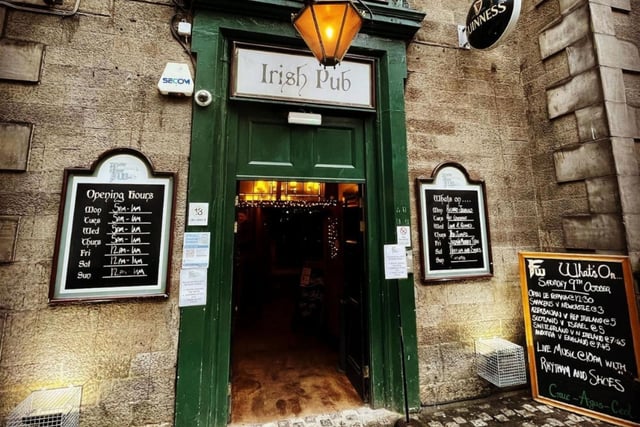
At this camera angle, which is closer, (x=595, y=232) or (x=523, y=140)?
(x=595, y=232)

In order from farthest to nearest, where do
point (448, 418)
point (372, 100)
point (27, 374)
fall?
point (372, 100) → point (448, 418) → point (27, 374)

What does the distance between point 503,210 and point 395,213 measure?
1.46 metres

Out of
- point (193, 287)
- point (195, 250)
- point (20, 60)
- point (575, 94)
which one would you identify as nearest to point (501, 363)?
point (575, 94)

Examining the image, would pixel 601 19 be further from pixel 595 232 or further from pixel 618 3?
pixel 595 232

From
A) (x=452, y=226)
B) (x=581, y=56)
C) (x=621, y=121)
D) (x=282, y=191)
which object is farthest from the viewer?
(x=282, y=191)

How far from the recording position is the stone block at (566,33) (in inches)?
124

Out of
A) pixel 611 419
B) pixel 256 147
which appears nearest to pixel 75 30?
pixel 256 147

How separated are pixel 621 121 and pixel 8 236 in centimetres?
578

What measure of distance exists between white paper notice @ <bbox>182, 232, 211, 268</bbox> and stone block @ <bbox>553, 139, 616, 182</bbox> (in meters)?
3.97

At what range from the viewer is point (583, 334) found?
2.75m

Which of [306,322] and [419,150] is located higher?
[419,150]

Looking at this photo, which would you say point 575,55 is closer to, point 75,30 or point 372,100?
point 372,100

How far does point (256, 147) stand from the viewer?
123 inches

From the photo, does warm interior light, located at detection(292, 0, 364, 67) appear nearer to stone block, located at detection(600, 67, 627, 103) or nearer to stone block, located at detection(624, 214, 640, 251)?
stone block, located at detection(600, 67, 627, 103)
